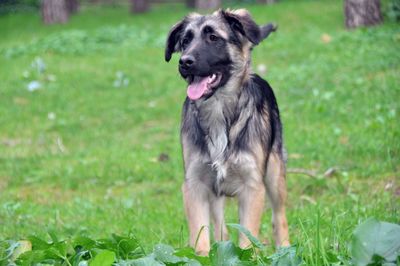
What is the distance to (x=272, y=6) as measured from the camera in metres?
28.4

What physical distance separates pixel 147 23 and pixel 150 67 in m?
10.4

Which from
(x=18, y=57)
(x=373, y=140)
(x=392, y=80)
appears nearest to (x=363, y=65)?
(x=392, y=80)

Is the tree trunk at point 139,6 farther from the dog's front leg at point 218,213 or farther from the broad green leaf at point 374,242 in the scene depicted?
the broad green leaf at point 374,242

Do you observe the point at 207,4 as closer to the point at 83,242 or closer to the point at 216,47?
the point at 216,47

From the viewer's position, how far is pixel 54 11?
29.3m

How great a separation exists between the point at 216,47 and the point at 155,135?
6348mm

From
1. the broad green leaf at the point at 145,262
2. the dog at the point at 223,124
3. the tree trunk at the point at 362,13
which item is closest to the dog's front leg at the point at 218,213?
the dog at the point at 223,124

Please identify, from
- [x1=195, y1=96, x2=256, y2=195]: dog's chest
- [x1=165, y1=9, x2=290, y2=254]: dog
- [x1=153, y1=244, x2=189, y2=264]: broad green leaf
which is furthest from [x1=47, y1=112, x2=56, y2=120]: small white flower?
[x1=153, y1=244, x2=189, y2=264]: broad green leaf

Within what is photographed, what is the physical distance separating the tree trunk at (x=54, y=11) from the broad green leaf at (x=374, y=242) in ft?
86.8

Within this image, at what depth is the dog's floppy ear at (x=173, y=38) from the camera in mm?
6711

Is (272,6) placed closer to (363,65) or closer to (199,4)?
(199,4)

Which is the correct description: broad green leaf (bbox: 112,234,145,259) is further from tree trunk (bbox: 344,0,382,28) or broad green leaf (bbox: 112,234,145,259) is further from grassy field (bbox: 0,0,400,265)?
tree trunk (bbox: 344,0,382,28)

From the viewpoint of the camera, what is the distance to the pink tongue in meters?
6.14

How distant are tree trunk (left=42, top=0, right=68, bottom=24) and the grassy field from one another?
645 centimetres
